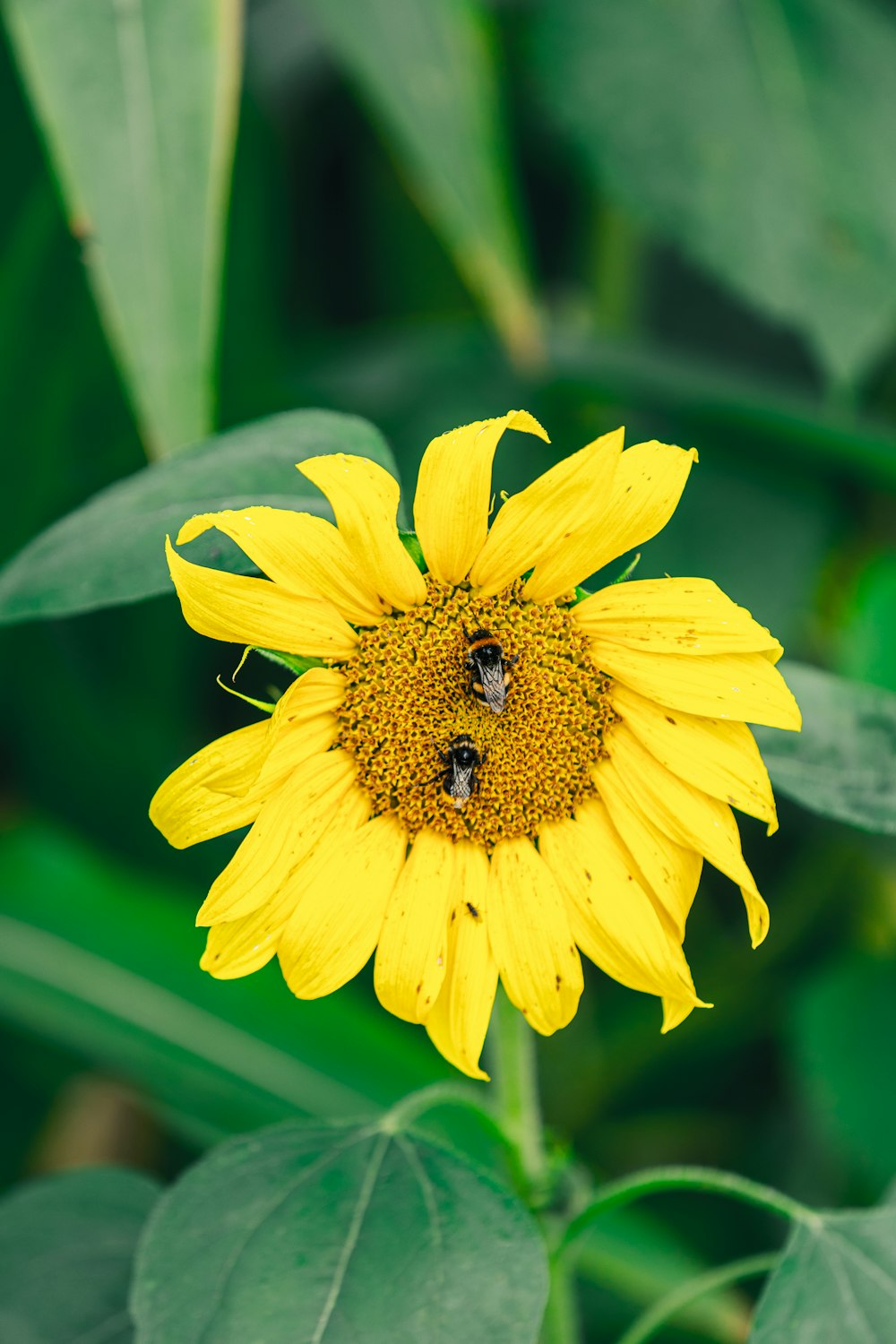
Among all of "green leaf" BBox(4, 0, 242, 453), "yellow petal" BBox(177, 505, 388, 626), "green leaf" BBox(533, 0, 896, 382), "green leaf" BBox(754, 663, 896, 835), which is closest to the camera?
"yellow petal" BBox(177, 505, 388, 626)

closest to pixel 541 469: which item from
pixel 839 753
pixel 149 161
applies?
pixel 149 161

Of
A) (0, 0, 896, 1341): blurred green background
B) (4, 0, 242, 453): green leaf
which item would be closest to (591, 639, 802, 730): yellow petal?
(4, 0, 242, 453): green leaf

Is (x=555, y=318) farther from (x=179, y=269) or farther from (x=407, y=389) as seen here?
(x=179, y=269)

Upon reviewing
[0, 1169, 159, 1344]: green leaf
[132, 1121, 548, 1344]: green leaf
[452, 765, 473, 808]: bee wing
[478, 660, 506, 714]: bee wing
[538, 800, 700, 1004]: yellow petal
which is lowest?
[0, 1169, 159, 1344]: green leaf

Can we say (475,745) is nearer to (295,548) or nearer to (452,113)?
(295,548)

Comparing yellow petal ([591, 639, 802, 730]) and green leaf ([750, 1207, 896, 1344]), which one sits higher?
yellow petal ([591, 639, 802, 730])

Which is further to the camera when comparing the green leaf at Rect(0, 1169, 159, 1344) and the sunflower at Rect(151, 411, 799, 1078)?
the green leaf at Rect(0, 1169, 159, 1344)

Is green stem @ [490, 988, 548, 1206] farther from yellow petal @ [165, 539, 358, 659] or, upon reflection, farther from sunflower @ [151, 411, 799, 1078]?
yellow petal @ [165, 539, 358, 659]

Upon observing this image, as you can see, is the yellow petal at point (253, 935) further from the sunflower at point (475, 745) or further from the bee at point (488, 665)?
the bee at point (488, 665)
